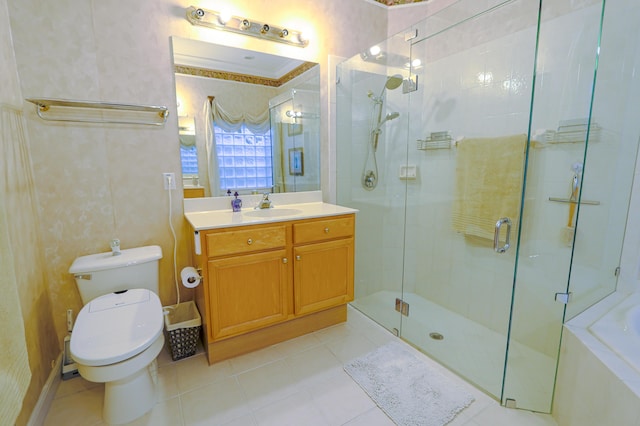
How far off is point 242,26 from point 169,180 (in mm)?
1169

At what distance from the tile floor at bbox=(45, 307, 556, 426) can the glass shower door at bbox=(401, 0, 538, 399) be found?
1.14ft

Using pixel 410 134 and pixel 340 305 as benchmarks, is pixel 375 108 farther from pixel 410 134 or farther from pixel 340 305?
pixel 340 305

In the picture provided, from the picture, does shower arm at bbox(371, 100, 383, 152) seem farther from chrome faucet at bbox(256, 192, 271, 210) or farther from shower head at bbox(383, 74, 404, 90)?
chrome faucet at bbox(256, 192, 271, 210)

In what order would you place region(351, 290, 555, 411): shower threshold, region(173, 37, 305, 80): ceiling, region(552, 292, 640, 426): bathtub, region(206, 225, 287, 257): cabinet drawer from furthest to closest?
region(173, 37, 305, 80): ceiling, region(206, 225, 287, 257): cabinet drawer, region(351, 290, 555, 411): shower threshold, region(552, 292, 640, 426): bathtub

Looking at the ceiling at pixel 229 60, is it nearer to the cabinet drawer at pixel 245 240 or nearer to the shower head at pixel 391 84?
the shower head at pixel 391 84

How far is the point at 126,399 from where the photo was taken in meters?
1.50

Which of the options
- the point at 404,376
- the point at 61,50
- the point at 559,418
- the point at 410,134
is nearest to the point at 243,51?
the point at 61,50

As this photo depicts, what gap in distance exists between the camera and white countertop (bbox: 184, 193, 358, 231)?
73.5 inches

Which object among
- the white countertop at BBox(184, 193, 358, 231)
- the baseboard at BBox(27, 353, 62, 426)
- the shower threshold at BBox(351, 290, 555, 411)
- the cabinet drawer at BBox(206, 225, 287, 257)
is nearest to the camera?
the baseboard at BBox(27, 353, 62, 426)

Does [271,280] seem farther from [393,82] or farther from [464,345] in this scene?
[393,82]

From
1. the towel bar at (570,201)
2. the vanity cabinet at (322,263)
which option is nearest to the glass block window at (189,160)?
the vanity cabinet at (322,263)

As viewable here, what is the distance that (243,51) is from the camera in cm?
218

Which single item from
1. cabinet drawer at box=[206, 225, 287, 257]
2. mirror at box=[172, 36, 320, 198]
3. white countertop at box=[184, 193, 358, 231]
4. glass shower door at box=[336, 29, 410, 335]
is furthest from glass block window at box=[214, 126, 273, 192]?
glass shower door at box=[336, 29, 410, 335]

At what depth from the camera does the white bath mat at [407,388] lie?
1.52 metres
